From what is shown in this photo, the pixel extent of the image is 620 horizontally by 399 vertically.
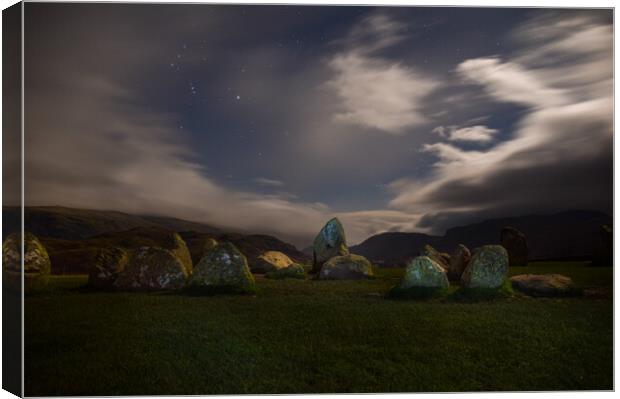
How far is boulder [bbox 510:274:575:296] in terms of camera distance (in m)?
9.24

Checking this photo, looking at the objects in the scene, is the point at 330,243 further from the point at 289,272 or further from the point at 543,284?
the point at 543,284

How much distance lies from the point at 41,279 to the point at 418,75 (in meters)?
5.48

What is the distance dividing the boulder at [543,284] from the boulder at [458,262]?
669 mm

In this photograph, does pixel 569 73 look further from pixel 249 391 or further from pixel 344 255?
pixel 249 391

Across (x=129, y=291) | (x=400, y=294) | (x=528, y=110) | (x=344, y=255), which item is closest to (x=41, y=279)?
(x=129, y=291)

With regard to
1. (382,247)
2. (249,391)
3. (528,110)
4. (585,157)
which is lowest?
(249,391)

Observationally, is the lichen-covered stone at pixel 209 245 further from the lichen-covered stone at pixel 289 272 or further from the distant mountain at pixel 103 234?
the lichen-covered stone at pixel 289 272

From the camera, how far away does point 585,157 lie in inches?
360

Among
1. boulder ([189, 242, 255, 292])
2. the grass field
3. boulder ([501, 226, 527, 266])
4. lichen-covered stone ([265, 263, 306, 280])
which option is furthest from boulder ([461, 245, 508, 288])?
boulder ([189, 242, 255, 292])

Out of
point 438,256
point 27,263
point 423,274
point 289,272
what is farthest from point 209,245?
point 438,256

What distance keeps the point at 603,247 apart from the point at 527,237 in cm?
100

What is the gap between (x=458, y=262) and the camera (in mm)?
9688

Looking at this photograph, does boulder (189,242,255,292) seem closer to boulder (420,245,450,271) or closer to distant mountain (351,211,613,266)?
distant mountain (351,211,613,266)

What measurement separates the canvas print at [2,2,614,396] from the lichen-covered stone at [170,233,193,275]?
0.11 feet
